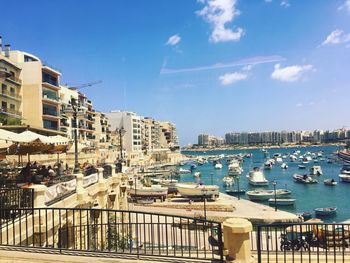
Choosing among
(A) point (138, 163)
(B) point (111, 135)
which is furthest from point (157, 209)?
(B) point (111, 135)

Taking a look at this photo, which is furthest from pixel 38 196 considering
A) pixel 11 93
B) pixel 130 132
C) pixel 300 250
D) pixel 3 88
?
pixel 130 132

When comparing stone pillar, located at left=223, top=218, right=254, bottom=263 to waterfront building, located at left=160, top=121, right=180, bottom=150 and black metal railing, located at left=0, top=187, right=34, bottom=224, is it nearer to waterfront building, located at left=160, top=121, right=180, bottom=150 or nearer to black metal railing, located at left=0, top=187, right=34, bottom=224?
black metal railing, located at left=0, top=187, right=34, bottom=224

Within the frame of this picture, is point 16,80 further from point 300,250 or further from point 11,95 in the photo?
point 300,250

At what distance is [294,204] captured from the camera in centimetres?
4525

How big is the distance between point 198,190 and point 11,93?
33502 millimetres

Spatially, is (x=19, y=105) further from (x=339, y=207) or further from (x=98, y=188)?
(x=339, y=207)

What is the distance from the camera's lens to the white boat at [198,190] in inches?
1827

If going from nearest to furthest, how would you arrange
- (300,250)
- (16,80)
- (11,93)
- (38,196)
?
(300,250)
(38,196)
(11,93)
(16,80)

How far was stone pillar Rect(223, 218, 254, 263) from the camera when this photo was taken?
21.3 ft

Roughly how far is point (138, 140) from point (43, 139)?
107925 millimetres

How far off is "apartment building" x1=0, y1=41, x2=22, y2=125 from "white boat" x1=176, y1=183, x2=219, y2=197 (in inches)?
1030

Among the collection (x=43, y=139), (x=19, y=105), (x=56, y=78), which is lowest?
(x=43, y=139)

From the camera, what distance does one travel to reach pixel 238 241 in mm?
6527

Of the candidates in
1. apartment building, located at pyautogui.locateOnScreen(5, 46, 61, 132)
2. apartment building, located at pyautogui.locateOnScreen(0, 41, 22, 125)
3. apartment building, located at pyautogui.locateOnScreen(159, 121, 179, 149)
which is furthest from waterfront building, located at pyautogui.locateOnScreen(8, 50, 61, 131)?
apartment building, located at pyautogui.locateOnScreen(159, 121, 179, 149)
